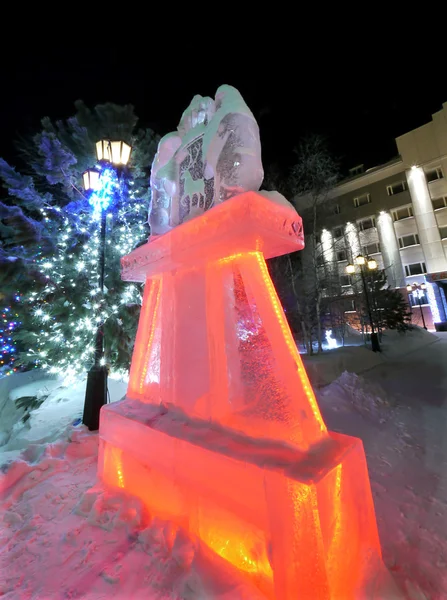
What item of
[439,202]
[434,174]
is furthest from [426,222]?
[434,174]

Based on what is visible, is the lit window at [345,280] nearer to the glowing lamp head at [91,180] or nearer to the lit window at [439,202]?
the lit window at [439,202]

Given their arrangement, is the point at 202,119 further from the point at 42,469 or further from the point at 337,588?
the point at 42,469

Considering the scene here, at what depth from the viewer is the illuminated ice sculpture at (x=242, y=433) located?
4.85 ft

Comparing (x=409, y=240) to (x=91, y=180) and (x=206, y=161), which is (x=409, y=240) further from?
(x=206, y=161)

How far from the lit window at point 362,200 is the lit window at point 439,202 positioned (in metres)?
5.20

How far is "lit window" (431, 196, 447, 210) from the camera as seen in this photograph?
21.6m

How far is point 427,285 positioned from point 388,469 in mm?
24341

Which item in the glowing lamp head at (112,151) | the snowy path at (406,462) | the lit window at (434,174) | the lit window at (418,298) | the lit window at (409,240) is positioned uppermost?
the lit window at (434,174)

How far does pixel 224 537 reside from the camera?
1.73 meters

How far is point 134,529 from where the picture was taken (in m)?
2.06

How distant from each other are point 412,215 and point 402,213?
88cm

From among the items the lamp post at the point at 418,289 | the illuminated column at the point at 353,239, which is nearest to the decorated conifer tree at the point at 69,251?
the illuminated column at the point at 353,239

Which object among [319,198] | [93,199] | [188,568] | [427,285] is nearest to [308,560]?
[188,568]

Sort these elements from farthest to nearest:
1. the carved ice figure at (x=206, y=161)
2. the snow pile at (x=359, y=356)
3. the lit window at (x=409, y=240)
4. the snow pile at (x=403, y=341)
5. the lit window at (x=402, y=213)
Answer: the lit window at (x=402, y=213)
the lit window at (x=409, y=240)
the snow pile at (x=403, y=341)
the snow pile at (x=359, y=356)
the carved ice figure at (x=206, y=161)
